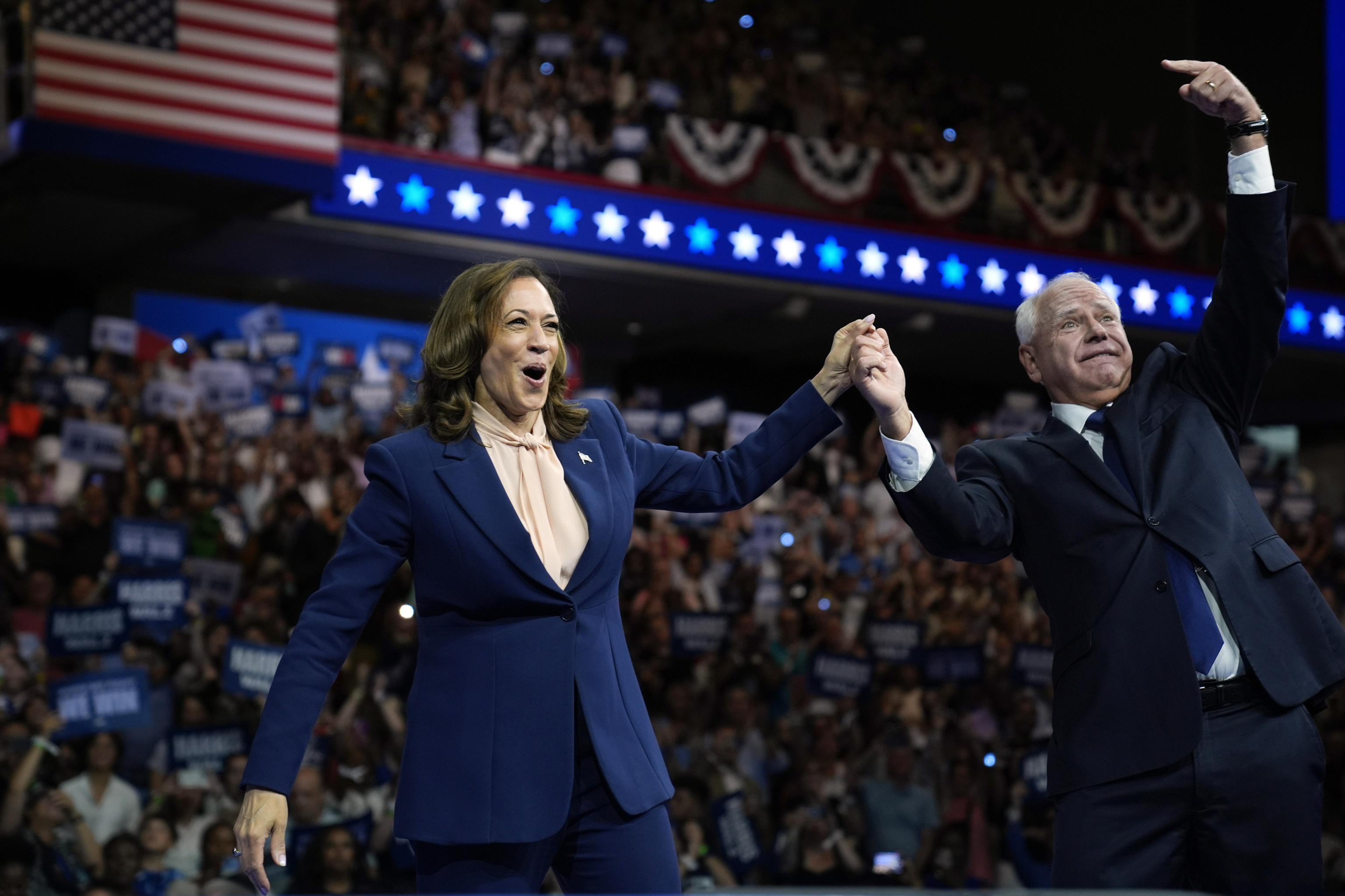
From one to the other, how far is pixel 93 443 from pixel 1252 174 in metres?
6.08

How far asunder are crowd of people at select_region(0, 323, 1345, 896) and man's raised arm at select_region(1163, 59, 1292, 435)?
138 inches

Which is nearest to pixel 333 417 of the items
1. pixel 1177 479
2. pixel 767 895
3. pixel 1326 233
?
pixel 1177 479

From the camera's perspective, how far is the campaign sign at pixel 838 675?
712cm

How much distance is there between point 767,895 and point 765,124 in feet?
37.2

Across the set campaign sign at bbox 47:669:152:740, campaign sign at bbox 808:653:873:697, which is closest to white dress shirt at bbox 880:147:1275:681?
campaign sign at bbox 47:669:152:740

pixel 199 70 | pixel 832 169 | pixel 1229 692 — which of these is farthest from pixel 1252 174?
pixel 832 169

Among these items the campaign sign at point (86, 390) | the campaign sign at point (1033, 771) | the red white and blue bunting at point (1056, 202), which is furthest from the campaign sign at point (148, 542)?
the red white and blue bunting at point (1056, 202)

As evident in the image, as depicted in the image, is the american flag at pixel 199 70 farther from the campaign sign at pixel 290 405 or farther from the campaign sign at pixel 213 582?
the campaign sign at pixel 213 582

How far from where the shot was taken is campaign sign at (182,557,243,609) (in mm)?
6562

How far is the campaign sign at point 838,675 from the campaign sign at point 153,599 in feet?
9.79

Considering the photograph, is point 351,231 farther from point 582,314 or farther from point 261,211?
point 582,314

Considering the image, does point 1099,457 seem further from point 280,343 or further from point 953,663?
point 280,343

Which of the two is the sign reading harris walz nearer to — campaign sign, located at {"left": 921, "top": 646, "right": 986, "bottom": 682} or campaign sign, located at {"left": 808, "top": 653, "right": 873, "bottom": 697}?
campaign sign, located at {"left": 921, "top": 646, "right": 986, "bottom": 682}

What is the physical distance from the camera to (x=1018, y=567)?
9297 millimetres
